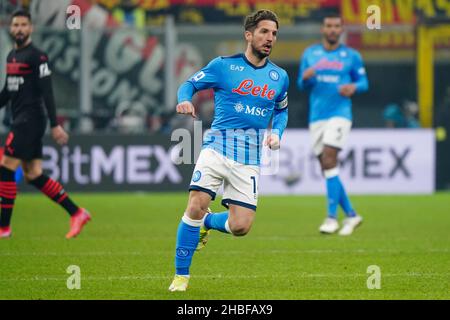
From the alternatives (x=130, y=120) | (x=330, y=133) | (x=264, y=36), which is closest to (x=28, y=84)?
(x=330, y=133)

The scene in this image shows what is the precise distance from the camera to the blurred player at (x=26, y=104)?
12484 mm

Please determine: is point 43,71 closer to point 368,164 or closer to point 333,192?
point 333,192

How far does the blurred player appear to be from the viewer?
12.5 m

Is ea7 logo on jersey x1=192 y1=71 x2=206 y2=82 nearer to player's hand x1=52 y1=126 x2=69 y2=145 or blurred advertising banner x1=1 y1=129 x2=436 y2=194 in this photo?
player's hand x1=52 y1=126 x2=69 y2=145

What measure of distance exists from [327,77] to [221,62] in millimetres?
5056

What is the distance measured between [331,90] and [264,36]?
16.5ft

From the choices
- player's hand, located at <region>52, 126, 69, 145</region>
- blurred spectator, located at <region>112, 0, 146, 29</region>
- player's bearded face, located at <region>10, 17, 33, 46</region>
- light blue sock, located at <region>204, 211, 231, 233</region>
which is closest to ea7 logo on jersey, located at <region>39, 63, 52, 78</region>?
player's bearded face, located at <region>10, 17, 33, 46</region>

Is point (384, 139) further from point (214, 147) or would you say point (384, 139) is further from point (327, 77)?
point (214, 147)

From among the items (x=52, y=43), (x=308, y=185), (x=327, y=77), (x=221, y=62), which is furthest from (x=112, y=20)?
(x=221, y=62)

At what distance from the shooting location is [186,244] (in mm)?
8664

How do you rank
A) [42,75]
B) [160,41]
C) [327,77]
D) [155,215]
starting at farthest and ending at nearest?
[160,41] → [155,215] → [327,77] → [42,75]

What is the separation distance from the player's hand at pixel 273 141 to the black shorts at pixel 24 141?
14.3ft

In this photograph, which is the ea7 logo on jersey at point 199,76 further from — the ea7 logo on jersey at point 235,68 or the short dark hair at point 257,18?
the short dark hair at point 257,18

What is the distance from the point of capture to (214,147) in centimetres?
898
